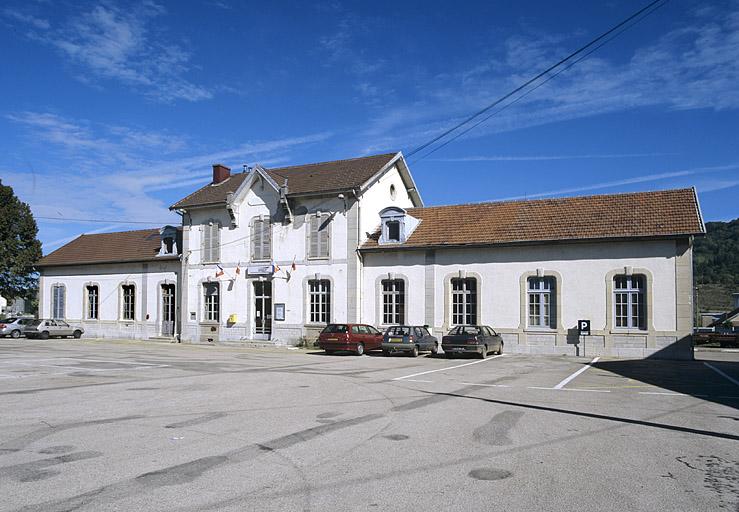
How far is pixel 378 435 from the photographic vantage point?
930 cm

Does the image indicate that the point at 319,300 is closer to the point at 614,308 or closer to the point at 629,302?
the point at 614,308

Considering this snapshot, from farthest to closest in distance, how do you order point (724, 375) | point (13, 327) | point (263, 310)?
point (13, 327), point (263, 310), point (724, 375)

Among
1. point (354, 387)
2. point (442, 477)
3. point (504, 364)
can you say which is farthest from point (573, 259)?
point (442, 477)

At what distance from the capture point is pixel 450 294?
98.1 ft

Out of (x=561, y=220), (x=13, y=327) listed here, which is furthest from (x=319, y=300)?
(x=13, y=327)

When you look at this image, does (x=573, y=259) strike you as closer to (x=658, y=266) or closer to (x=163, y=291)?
(x=658, y=266)

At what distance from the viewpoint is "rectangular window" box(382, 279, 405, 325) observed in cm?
3123

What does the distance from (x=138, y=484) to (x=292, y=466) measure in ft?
5.47

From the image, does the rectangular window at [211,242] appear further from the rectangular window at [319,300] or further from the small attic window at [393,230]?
the small attic window at [393,230]

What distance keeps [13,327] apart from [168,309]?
1206cm

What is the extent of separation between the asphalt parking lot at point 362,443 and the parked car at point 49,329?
25.6 meters

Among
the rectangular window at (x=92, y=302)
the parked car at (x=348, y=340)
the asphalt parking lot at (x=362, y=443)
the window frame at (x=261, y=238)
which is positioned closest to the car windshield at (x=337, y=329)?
the parked car at (x=348, y=340)

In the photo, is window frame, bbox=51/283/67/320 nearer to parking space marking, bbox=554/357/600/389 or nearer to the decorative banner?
the decorative banner

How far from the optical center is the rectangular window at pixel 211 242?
36406 mm
